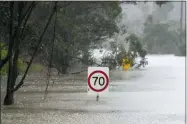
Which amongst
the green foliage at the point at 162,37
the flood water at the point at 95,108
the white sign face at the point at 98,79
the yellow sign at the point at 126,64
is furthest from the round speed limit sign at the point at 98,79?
the green foliage at the point at 162,37

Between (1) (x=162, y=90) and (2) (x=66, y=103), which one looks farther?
(1) (x=162, y=90)

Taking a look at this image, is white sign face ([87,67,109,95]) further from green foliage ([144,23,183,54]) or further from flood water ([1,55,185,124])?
green foliage ([144,23,183,54])

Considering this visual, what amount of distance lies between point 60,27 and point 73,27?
4.21 meters

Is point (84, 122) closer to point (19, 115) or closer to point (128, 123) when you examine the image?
point (128, 123)

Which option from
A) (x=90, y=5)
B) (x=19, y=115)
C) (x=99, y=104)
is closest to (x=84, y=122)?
(x=19, y=115)

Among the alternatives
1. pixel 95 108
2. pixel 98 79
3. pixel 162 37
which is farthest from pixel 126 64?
pixel 162 37

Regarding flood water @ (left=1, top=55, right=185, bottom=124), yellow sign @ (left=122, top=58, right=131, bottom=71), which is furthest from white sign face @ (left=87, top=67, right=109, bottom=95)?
yellow sign @ (left=122, top=58, right=131, bottom=71)

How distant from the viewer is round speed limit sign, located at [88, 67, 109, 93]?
15602 mm

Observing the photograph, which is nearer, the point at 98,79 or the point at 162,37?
the point at 98,79

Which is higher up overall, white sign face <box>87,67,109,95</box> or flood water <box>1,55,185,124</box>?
white sign face <box>87,67,109,95</box>

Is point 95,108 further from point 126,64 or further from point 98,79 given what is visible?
point 126,64

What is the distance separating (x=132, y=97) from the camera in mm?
20656

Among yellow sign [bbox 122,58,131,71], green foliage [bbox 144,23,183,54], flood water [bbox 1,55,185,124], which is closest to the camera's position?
flood water [bbox 1,55,185,124]

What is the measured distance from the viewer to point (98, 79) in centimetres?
1567
